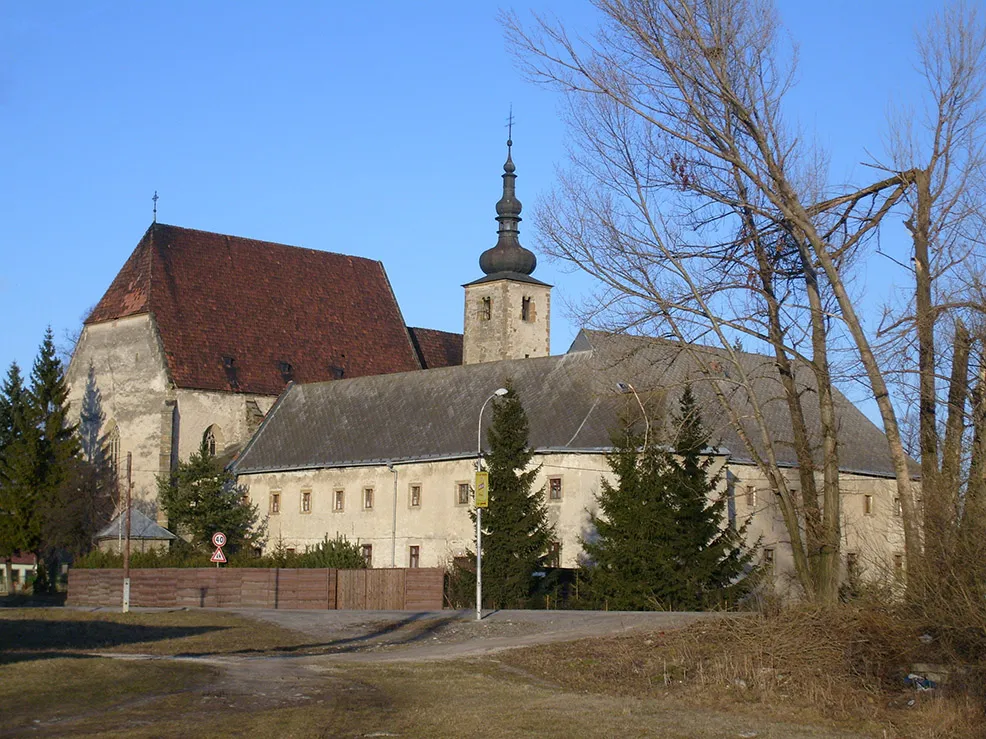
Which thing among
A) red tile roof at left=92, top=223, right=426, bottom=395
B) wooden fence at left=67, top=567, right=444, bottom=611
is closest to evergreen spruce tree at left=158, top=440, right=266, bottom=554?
red tile roof at left=92, top=223, right=426, bottom=395

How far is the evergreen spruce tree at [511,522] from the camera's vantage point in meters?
38.1

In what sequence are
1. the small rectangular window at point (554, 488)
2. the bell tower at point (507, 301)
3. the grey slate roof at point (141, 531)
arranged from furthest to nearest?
the bell tower at point (507, 301) < the grey slate roof at point (141, 531) < the small rectangular window at point (554, 488)

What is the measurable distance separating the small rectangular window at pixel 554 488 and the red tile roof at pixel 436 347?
25.2 meters

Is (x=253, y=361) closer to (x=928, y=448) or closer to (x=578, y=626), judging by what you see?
(x=578, y=626)

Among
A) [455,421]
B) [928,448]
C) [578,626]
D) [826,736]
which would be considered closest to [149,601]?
[455,421]

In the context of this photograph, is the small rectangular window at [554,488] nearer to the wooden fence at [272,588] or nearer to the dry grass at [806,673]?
the wooden fence at [272,588]

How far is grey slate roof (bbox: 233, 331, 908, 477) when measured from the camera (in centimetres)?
4606

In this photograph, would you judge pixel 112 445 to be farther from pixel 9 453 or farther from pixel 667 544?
pixel 667 544

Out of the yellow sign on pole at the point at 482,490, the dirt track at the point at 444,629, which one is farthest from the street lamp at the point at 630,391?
the yellow sign on pole at the point at 482,490

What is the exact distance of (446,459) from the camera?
159 ft

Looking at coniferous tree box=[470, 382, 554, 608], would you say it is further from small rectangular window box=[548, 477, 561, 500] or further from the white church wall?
the white church wall

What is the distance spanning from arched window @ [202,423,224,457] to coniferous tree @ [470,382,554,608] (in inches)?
911

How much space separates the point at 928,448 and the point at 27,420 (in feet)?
149

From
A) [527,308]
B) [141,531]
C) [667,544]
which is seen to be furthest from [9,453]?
[667,544]
